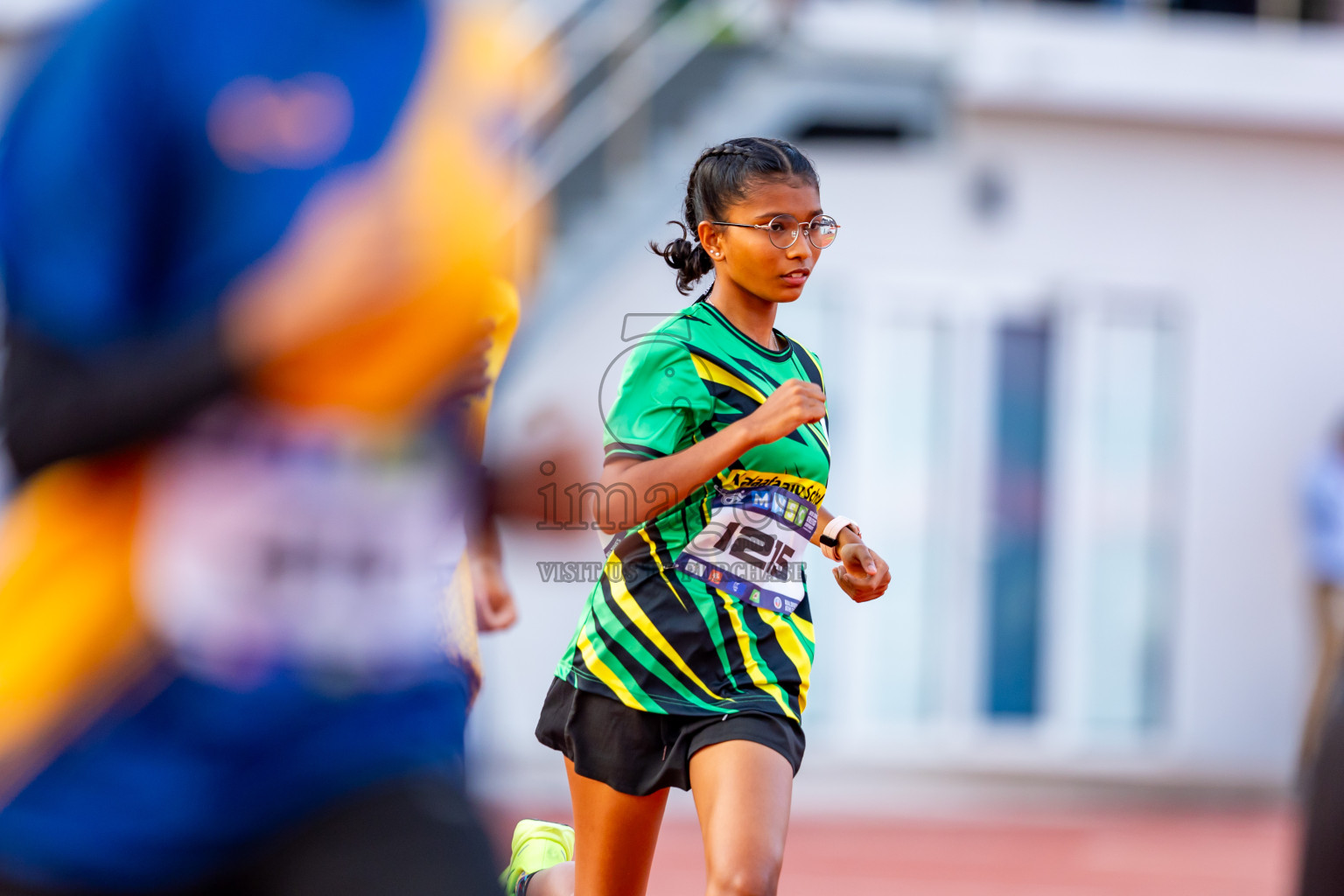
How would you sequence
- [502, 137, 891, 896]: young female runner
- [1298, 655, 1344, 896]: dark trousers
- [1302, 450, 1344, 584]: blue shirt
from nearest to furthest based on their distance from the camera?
[1298, 655, 1344, 896]: dark trousers < [502, 137, 891, 896]: young female runner < [1302, 450, 1344, 584]: blue shirt

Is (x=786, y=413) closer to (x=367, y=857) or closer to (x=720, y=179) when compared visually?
(x=720, y=179)

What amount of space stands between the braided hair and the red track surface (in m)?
3.98

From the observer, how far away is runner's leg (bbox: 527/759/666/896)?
3.01 meters

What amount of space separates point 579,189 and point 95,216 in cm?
719

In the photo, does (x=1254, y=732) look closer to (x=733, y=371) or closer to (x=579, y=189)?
(x=579, y=189)

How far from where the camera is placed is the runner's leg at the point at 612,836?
118 inches

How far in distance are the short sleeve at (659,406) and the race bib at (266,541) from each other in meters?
1.46

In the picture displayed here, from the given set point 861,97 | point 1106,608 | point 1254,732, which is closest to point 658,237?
point 861,97

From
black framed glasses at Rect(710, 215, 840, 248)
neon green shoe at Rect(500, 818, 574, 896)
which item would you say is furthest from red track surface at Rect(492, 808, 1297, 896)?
black framed glasses at Rect(710, 215, 840, 248)

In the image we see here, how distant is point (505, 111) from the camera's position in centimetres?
150

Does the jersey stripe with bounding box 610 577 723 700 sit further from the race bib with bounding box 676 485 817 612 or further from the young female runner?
the race bib with bounding box 676 485 817 612

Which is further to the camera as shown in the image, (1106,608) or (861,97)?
(1106,608)

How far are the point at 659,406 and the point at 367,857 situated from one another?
5.00 feet

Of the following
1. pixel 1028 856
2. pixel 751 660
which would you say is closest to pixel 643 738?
pixel 751 660
